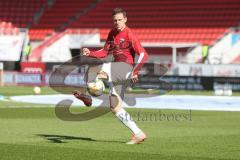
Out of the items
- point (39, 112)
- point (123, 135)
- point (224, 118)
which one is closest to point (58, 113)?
point (39, 112)

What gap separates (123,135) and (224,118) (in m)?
6.23

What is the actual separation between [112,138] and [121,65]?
5.56 ft

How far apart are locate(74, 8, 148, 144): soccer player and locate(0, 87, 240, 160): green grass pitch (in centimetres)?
47

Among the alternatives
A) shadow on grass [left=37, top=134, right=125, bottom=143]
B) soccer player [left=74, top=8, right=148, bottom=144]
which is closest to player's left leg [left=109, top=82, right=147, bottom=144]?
soccer player [left=74, top=8, right=148, bottom=144]

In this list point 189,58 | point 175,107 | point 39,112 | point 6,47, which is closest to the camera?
point 39,112

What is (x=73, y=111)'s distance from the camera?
73.8 feet

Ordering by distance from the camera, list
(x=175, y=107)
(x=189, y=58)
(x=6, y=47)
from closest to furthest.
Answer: (x=175, y=107) < (x=189, y=58) < (x=6, y=47)

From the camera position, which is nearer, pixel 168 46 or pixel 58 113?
pixel 58 113

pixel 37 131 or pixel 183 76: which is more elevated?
pixel 37 131

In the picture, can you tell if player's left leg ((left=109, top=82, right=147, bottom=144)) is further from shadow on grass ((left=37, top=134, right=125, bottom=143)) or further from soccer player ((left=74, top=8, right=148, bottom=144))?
shadow on grass ((left=37, top=134, right=125, bottom=143))

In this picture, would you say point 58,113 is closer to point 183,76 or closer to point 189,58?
point 183,76

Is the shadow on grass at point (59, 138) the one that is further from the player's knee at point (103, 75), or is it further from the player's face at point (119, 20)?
the player's face at point (119, 20)

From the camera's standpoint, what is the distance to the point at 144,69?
4041 cm

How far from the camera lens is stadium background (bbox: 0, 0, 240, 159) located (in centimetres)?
1379
